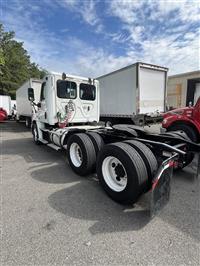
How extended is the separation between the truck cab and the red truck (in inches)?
117

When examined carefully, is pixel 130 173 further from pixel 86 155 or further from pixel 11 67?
pixel 11 67

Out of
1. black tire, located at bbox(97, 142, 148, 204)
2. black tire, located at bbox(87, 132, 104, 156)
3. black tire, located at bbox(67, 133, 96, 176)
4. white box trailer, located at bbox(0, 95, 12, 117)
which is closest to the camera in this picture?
black tire, located at bbox(97, 142, 148, 204)

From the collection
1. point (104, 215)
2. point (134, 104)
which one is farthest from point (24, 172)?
point (134, 104)

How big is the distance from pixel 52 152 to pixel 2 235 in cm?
409

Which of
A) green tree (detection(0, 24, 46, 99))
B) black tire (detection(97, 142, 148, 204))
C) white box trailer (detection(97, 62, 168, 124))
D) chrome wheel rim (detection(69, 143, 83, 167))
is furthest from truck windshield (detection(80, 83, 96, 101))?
green tree (detection(0, 24, 46, 99))

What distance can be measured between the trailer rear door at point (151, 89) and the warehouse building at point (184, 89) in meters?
10.9

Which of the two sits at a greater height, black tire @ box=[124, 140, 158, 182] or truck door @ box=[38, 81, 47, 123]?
truck door @ box=[38, 81, 47, 123]

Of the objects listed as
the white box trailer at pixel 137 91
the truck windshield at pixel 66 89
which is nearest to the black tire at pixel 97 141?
the truck windshield at pixel 66 89

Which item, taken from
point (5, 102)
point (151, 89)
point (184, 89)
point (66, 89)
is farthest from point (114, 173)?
point (5, 102)

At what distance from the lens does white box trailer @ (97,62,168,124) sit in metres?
7.92

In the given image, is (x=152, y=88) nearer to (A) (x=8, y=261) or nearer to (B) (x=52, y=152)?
(B) (x=52, y=152)

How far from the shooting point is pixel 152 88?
8406 millimetres

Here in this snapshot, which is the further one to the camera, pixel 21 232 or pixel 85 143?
pixel 85 143

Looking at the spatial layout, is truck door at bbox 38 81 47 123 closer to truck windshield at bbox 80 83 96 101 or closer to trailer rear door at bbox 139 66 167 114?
truck windshield at bbox 80 83 96 101
